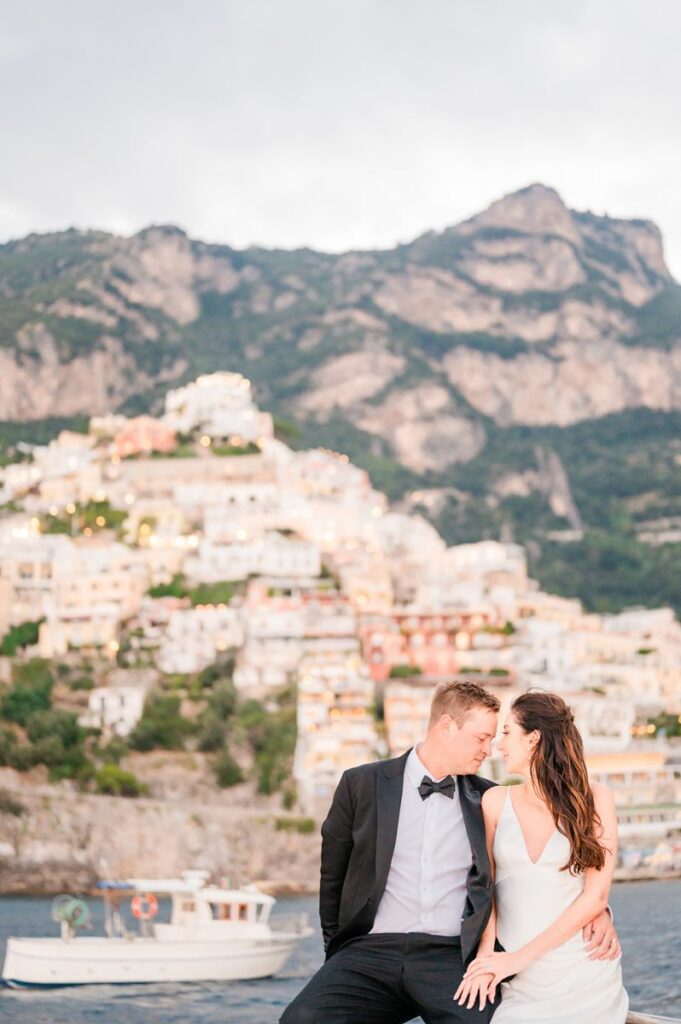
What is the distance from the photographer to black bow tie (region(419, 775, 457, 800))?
8.40 metres

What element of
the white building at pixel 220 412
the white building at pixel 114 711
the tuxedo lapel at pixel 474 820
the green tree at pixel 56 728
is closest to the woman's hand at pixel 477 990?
the tuxedo lapel at pixel 474 820

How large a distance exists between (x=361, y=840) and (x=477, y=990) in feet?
3.61

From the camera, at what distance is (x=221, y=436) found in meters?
130

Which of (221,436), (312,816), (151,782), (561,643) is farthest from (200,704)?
(221,436)

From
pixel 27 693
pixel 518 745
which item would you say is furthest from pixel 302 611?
pixel 518 745

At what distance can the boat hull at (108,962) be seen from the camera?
42594mm

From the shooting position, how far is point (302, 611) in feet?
307

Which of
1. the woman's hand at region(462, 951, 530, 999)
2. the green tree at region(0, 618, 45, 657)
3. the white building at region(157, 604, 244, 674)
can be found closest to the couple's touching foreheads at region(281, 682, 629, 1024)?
the woman's hand at region(462, 951, 530, 999)

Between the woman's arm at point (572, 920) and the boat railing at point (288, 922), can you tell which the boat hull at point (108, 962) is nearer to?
the boat railing at point (288, 922)

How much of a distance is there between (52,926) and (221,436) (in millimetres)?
74142

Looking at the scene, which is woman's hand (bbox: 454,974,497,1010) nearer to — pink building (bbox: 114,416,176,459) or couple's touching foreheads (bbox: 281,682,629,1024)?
couple's touching foreheads (bbox: 281,682,629,1024)

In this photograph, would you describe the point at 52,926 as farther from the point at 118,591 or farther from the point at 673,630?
the point at 673,630

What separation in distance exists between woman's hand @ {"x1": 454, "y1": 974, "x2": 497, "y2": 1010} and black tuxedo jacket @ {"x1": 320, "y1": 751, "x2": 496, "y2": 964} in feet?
1.47

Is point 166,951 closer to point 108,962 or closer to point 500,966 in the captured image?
point 108,962
